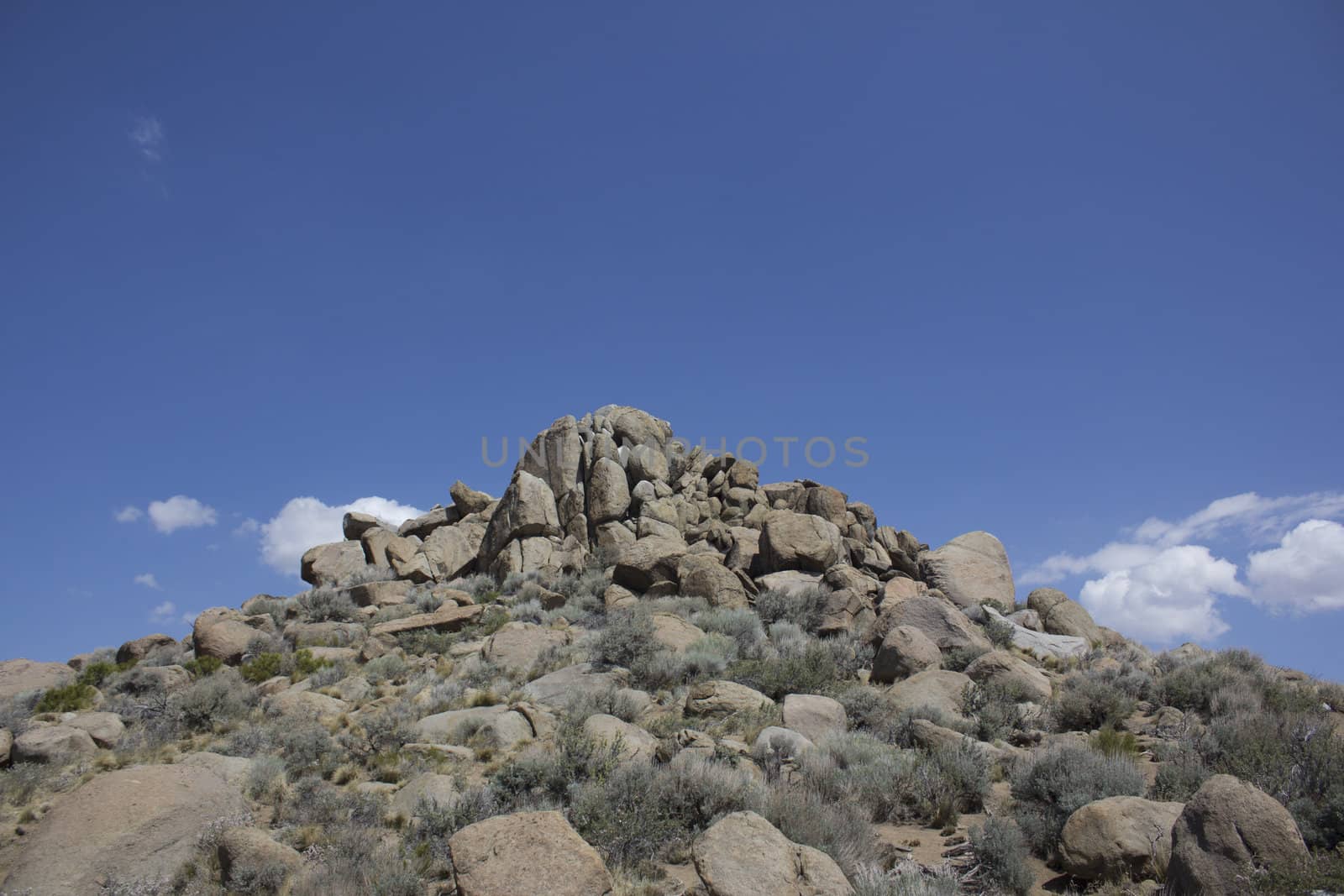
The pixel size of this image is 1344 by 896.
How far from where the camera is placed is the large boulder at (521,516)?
89.0ft

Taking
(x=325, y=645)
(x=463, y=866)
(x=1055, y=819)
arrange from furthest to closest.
Result: (x=325, y=645) → (x=1055, y=819) → (x=463, y=866)

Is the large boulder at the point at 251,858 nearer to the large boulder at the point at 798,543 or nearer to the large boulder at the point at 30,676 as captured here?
the large boulder at the point at 30,676

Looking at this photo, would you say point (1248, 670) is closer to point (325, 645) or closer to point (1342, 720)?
point (1342, 720)

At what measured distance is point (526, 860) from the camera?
6.16 meters

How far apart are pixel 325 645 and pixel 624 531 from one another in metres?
10.6

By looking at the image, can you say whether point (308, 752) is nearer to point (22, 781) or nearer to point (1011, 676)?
point (22, 781)

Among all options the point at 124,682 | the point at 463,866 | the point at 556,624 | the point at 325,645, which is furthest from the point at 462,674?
the point at 463,866

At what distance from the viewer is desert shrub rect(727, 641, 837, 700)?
13984 millimetres

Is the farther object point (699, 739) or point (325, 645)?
point (325, 645)

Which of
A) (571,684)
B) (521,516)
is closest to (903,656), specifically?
(571,684)

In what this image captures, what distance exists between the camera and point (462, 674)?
1581 cm

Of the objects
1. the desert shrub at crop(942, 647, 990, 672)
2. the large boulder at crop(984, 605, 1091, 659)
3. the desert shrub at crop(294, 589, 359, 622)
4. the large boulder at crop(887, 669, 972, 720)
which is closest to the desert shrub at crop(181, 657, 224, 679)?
the desert shrub at crop(294, 589, 359, 622)

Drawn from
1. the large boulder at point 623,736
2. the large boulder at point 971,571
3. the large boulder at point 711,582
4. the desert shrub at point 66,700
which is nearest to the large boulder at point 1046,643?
the large boulder at point 971,571

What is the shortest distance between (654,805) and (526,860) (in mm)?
2339
